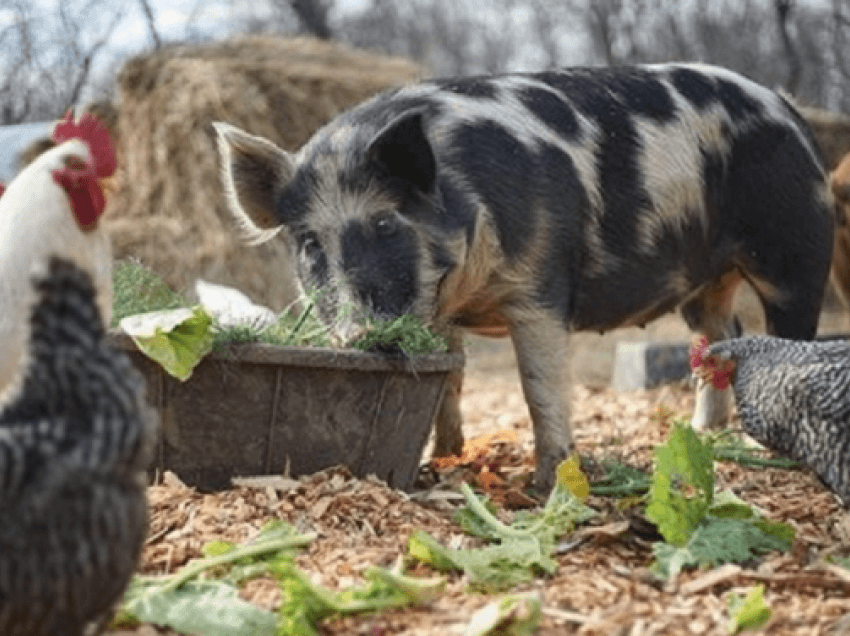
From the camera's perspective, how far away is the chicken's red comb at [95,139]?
3.05m

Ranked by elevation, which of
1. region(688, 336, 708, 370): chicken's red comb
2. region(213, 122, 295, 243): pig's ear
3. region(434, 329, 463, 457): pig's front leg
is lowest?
region(434, 329, 463, 457): pig's front leg

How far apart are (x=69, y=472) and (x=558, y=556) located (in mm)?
1730

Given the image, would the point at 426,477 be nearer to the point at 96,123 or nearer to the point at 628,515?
the point at 628,515

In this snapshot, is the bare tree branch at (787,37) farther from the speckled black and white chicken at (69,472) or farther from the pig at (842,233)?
the speckled black and white chicken at (69,472)

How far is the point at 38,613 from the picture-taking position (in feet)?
7.23

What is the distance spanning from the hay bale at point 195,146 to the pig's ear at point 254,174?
486 centimetres

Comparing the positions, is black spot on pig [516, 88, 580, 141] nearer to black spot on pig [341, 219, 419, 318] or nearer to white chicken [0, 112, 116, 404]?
black spot on pig [341, 219, 419, 318]

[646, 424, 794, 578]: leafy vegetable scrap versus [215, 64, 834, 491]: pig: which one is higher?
[215, 64, 834, 491]: pig

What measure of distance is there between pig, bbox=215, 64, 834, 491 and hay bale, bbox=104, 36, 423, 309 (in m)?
4.91

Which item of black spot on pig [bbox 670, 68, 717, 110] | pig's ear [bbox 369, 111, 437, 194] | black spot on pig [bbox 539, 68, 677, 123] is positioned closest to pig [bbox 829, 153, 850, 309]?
black spot on pig [bbox 670, 68, 717, 110]

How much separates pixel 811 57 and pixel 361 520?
779cm

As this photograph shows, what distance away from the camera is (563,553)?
3.62m

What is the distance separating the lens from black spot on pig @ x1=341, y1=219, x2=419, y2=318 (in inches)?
168

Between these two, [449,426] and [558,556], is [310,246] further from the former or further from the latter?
[558,556]
